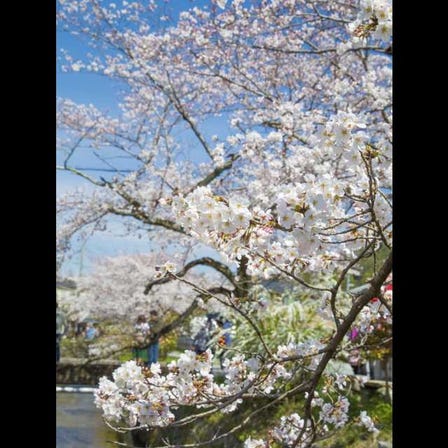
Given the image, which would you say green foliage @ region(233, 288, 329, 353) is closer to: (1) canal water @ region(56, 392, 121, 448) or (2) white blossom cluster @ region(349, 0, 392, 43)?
(1) canal water @ region(56, 392, 121, 448)

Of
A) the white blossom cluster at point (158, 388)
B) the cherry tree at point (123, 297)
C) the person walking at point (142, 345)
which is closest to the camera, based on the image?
the white blossom cluster at point (158, 388)

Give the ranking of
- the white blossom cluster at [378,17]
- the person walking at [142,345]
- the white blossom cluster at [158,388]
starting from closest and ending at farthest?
the white blossom cluster at [378,17]
the white blossom cluster at [158,388]
the person walking at [142,345]

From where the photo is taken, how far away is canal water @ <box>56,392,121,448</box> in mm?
5148

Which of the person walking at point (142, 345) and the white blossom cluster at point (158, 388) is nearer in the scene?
the white blossom cluster at point (158, 388)

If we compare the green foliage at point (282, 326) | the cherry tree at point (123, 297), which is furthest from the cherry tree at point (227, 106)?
the cherry tree at point (123, 297)

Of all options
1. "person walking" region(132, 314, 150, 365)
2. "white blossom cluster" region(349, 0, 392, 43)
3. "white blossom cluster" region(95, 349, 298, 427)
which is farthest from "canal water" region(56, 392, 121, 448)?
"white blossom cluster" region(349, 0, 392, 43)

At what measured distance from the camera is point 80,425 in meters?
5.74

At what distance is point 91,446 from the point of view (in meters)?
5.10

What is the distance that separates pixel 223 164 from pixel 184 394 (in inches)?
125

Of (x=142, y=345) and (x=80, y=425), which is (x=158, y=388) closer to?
(x=142, y=345)

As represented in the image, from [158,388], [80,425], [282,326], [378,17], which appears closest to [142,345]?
[80,425]

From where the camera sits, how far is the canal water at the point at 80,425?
5148mm

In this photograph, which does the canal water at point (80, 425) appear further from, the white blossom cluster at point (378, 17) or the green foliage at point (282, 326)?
the white blossom cluster at point (378, 17)
